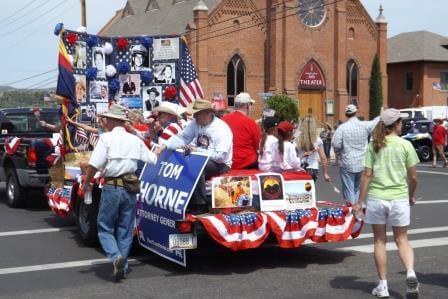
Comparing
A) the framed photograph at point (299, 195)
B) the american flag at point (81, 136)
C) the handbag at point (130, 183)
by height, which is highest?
the american flag at point (81, 136)

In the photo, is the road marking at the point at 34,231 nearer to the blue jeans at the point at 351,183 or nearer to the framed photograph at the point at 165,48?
the framed photograph at the point at 165,48

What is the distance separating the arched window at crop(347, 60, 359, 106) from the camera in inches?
1905

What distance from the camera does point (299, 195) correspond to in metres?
8.06

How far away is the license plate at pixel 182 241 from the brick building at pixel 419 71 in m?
49.9

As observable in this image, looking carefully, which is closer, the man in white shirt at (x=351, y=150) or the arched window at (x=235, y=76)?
the man in white shirt at (x=351, y=150)

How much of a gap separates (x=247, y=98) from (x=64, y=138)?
3.63 m

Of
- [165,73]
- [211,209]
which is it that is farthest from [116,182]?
[165,73]

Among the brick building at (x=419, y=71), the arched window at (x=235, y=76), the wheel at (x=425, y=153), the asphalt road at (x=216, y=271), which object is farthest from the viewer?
the brick building at (x=419, y=71)

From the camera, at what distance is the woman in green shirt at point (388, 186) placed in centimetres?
632

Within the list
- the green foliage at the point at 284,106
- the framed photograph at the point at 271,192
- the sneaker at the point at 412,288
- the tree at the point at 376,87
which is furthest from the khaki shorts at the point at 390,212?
the tree at the point at 376,87

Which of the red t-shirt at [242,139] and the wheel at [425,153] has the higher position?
the red t-shirt at [242,139]

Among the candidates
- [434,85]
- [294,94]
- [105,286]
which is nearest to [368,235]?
[105,286]

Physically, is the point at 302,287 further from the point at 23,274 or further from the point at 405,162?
the point at 23,274

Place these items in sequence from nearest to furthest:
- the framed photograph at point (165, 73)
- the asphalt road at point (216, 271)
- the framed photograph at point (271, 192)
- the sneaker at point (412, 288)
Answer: the sneaker at point (412, 288) → the asphalt road at point (216, 271) → the framed photograph at point (271, 192) → the framed photograph at point (165, 73)
